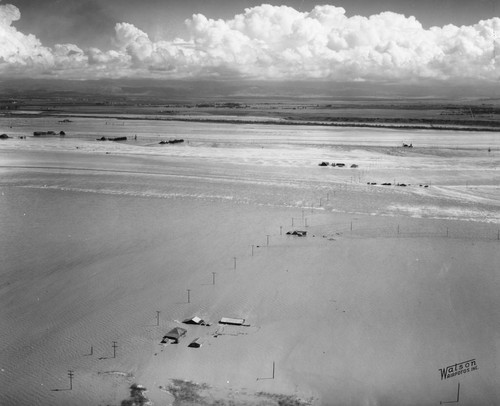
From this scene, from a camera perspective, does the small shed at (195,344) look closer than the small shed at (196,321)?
Yes

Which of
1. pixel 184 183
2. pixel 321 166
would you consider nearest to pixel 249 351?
pixel 184 183

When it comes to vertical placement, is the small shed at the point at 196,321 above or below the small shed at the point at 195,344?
above

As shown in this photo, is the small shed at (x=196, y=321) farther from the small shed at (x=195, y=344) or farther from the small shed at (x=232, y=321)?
the small shed at (x=195, y=344)

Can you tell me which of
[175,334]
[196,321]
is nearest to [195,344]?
[175,334]

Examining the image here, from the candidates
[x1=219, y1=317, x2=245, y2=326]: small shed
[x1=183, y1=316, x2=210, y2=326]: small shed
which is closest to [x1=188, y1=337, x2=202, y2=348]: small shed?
[x1=183, y1=316, x2=210, y2=326]: small shed

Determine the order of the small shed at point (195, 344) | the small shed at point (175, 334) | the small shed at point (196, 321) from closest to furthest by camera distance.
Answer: the small shed at point (195, 344) → the small shed at point (175, 334) → the small shed at point (196, 321)

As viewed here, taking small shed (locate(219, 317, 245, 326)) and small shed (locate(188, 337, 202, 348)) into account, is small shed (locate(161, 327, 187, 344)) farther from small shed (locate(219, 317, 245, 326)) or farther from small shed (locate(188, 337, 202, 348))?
small shed (locate(219, 317, 245, 326))

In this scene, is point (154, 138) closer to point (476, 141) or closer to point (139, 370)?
point (476, 141)

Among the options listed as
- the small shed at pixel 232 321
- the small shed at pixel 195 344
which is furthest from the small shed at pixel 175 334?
the small shed at pixel 232 321

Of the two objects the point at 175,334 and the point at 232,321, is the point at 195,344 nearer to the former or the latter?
the point at 175,334
